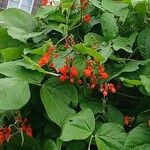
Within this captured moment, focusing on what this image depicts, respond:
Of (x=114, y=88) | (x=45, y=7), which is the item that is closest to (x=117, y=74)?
(x=114, y=88)

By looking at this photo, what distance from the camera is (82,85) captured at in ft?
3.15

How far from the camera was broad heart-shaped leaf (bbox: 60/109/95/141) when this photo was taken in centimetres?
83

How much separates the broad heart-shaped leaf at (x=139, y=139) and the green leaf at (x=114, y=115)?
8 cm

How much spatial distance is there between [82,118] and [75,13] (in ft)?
1.25

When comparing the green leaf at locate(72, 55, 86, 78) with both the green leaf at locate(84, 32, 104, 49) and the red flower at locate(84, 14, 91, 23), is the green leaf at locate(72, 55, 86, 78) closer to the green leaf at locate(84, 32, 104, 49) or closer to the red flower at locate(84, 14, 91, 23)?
the green leaf at locate(84, 32, 104, 49)

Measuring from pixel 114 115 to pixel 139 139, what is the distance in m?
0.11

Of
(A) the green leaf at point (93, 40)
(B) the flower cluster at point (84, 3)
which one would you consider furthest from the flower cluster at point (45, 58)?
(B) the flower cluster at point (84, 3)

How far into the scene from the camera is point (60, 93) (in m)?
0.91

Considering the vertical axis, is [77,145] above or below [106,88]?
below

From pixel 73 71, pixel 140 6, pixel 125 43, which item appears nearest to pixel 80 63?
pixel 73 71

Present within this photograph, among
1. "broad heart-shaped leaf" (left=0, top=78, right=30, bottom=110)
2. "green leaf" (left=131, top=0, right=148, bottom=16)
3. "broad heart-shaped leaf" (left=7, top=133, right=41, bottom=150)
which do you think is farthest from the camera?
"green leaf" (left=131, top=0, right=148, bottom=16)

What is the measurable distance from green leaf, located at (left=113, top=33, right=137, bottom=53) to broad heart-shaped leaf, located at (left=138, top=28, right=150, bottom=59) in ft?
0.06

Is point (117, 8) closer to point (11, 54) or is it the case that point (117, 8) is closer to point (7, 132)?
point (11, 54)

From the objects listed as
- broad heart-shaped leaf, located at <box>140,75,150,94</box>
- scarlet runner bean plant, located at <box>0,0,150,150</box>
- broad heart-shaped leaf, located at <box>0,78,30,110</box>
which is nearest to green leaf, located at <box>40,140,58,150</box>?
scarlet runner bean plant, located at <box>0,0,150,150</box>
